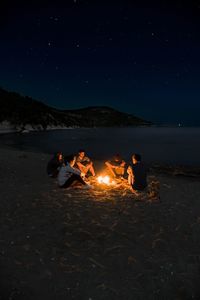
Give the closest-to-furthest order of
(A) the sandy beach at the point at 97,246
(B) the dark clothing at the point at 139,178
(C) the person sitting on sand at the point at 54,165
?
(A) the sandy beach at the point at 97,246, (B) the dark clothing at the point at 139,178, (C) the person sitting on sand at the point at 54,165

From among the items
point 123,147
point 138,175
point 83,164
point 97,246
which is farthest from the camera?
point 123,147

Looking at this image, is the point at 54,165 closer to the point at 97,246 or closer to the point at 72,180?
the point at 72,180

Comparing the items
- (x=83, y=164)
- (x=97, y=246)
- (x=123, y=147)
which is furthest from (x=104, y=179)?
(x=123, y=147)

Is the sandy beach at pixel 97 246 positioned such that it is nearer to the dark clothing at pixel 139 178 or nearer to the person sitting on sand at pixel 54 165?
A: the dark clothing at pixel 139 178

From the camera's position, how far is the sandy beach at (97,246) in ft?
19.4

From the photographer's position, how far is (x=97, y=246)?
7.66 meters

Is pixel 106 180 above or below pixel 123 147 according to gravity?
below

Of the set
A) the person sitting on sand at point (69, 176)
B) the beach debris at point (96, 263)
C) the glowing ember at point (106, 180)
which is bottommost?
the beach debris at point (96, 263)

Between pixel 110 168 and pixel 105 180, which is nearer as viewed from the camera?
pixel 105 180

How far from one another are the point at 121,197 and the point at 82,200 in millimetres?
1907

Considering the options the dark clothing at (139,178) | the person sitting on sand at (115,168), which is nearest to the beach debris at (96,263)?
the dark clothing at (139,178)

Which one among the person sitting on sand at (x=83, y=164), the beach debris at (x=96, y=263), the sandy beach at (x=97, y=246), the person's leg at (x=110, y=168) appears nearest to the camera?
the sandy beach at (x=97, y=246)

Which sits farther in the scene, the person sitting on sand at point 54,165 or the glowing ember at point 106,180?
the person sitting on sand at point 54,165

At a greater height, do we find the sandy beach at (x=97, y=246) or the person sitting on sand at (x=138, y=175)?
the person sitting on sand at (x=138, y=175)
